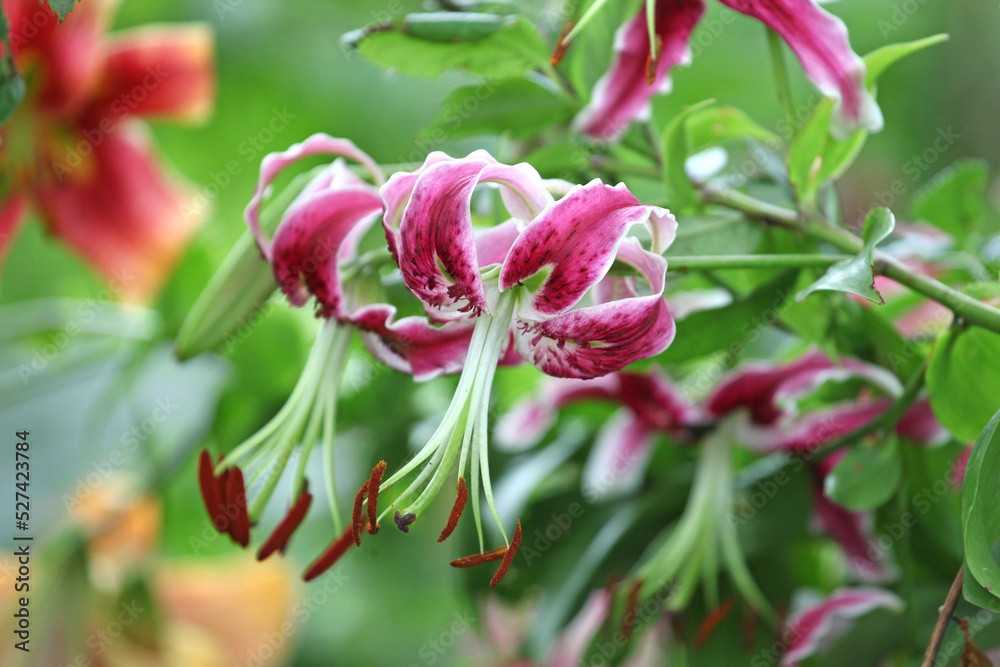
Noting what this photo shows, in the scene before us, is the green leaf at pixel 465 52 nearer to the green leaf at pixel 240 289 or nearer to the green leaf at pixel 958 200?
the green leaf at pixel 240 289

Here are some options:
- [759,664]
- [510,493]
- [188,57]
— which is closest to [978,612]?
[759,664]

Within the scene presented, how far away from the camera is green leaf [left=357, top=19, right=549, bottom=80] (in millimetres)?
275

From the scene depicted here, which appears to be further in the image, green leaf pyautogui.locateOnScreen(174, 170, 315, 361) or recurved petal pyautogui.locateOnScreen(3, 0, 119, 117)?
recurved petal pyautogui.locateOnScreen(3, 0, 119, 117)

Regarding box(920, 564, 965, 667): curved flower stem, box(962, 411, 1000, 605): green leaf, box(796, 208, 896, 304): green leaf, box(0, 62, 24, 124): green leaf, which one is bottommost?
box(920, 564, 965, 667): curved flower stem

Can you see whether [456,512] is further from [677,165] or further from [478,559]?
[677,165]

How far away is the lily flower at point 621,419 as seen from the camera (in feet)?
1.21

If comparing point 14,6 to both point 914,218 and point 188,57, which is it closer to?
point 188,57

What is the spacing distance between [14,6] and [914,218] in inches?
17.3

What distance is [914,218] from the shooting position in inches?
15.6

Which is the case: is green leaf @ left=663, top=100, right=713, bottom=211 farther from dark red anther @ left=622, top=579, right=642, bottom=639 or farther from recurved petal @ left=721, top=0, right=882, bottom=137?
dark red anther @ left=622, top=579, right=642, bottom=639

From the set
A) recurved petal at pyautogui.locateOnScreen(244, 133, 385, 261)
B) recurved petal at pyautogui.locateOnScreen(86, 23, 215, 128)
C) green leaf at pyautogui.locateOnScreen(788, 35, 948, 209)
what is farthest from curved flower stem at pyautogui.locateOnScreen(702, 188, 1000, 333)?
recurved petal at pyautogui.locateOnScreen(86, 23, 215, 128)

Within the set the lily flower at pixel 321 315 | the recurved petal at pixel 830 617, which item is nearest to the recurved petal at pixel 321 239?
the lily flower at pixel 321 315

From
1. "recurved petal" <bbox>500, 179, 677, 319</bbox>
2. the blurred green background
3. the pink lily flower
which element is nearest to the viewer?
"recurved petal" <bbox>500, 179, 677, 319</bbox>

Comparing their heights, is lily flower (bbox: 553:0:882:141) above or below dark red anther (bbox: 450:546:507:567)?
above
